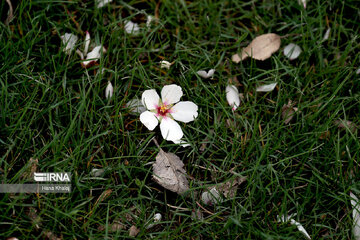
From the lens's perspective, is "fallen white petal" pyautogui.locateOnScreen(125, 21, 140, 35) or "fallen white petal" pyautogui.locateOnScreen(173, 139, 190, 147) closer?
"fallen white petal" pyautogui.locateOnScreen(173, 139, 190, 147)

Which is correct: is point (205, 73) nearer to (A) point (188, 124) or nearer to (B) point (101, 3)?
(A) point (188, 124)

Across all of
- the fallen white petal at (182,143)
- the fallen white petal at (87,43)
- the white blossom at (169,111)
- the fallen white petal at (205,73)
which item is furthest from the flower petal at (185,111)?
the fallen white petal at (87,43)

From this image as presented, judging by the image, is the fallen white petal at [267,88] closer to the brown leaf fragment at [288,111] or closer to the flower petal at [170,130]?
the brown leaf fragment at [288,111]

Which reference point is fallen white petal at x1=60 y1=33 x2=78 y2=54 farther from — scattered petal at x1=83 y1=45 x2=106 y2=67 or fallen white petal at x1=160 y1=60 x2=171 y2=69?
fallen white petal at x1=160 y1=60 x2=171 y2=69

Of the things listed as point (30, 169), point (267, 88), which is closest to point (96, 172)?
point (30, 169)

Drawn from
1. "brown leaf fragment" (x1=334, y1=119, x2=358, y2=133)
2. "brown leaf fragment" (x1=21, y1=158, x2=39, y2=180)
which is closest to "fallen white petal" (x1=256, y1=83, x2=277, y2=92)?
"brown leaf fragment" (x1=334, y1=119, x2=358, y2=133)

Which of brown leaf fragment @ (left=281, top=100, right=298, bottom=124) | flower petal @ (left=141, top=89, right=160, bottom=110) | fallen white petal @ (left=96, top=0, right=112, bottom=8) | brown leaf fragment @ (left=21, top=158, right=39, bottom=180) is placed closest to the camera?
brown leaf fragment @ (left=21, top=158, right=39, bottom=180)
